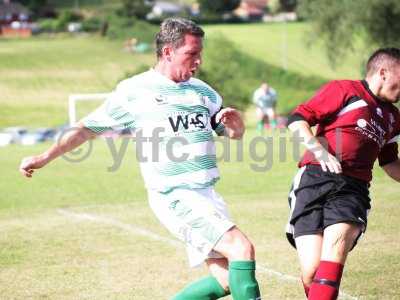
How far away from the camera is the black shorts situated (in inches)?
241

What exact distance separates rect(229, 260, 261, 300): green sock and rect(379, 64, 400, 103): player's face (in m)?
1.68

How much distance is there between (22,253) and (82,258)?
33.7 inches

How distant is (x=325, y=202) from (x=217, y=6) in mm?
112709

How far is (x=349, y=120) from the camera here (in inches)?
247

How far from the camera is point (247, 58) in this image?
72.1 meters

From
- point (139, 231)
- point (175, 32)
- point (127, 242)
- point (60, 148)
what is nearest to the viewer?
point (175, 32)

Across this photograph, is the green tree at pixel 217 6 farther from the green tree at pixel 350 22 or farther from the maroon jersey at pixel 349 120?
the maroon jersey at pixel 349 120

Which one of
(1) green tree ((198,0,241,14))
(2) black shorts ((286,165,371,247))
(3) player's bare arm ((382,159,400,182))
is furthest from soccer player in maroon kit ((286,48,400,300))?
(1) green tree ((198,0,241,14))

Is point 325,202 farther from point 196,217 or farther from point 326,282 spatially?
point 196,217

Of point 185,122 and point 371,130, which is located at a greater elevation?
point 185,122

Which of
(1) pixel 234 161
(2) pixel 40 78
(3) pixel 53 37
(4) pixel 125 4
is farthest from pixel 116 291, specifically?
(4) pixel 125 4

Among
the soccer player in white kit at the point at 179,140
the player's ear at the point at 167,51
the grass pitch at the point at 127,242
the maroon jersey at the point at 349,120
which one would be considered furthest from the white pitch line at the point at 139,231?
the player's ear at the point at 167,51

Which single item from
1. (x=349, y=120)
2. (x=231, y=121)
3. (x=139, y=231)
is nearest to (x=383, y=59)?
(x=349, y=120)

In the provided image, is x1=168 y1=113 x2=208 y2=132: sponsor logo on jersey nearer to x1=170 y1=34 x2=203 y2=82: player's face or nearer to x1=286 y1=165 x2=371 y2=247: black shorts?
→ x1=170 y1=34 x2=203 y2=82: player's face
